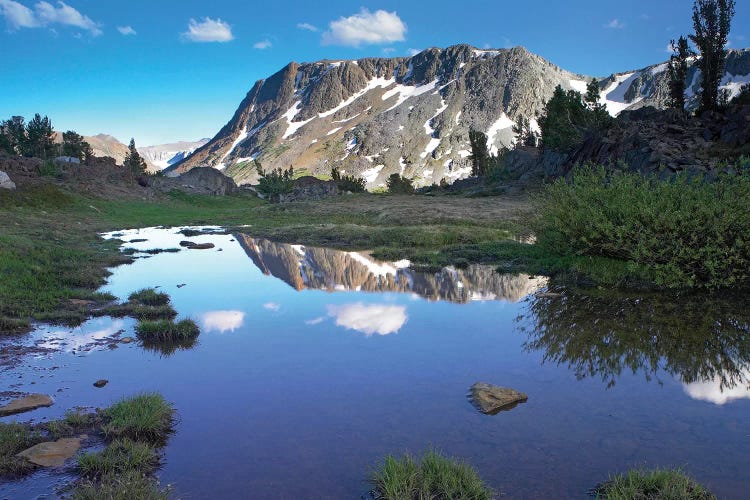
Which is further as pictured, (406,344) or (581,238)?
(581,238)

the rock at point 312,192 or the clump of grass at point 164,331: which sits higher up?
the rock at point 312,192

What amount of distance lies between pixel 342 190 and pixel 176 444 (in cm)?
9520

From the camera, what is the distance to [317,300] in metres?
17.3

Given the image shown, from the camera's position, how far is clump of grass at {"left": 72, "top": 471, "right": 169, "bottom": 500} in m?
5.62

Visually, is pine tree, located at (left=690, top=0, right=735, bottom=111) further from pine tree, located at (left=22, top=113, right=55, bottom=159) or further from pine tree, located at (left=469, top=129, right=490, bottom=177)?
pine tree, located at (left=22, top=113, right=55, bottom=159)

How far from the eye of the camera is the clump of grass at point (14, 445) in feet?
20.9

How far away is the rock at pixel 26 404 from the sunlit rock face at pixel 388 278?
11047 millimetres

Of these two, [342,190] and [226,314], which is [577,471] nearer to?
[226,314]

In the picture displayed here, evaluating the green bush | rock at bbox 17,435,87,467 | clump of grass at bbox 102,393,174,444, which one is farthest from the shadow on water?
rock at bbox 17,435,87,467

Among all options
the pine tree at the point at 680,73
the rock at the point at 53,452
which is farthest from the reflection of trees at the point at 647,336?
the pine tree at the point at 680,73

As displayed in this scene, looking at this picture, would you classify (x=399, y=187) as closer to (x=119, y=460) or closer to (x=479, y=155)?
(x=479, y=155)

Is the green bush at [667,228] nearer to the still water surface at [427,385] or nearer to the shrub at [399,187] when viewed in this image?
the still water surface at [427,385]

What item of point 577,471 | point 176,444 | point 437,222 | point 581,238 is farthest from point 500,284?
point 437,222

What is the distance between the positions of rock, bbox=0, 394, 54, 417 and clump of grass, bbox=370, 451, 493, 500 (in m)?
5.79
